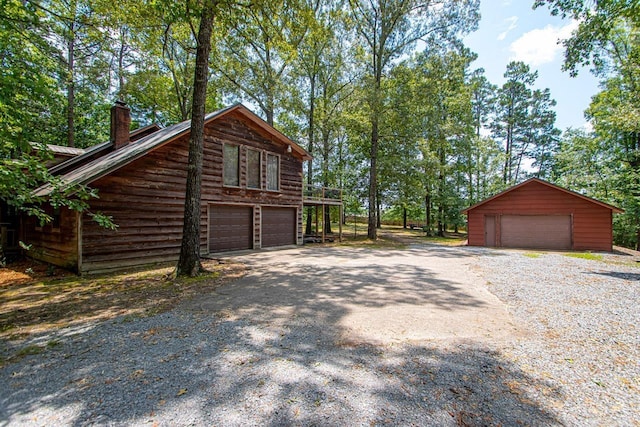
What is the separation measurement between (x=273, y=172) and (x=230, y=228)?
3.59 m

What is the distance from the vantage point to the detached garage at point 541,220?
623 inches

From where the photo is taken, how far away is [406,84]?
18.0m

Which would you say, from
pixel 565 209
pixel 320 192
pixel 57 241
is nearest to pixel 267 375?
pixel 57 241

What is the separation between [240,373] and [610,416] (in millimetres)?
3174

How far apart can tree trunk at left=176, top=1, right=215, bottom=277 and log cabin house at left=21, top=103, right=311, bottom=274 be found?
239 centimetres

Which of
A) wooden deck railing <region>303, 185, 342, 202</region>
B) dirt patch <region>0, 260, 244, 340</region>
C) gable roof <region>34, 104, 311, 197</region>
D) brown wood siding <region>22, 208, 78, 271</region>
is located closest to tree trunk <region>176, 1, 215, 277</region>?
dirt patch <region>0, 260, 244, 340</region>

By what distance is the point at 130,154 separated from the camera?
29.3ft

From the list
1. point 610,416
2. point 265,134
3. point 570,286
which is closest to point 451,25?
point 265,134

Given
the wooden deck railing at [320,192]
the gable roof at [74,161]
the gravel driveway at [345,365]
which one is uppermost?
the gable roof at [74,161]

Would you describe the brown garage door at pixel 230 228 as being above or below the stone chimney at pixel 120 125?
below

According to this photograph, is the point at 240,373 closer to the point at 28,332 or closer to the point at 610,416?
the point at 610,416

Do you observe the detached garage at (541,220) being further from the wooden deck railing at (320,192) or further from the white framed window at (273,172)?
the white framed window at (273,172)

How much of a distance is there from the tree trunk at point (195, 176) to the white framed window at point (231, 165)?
4827 millimetres

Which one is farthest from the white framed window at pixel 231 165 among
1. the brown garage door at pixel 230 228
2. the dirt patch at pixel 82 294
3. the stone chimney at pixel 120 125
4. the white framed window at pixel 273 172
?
the dirt patch at pixel 82 294
